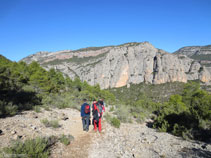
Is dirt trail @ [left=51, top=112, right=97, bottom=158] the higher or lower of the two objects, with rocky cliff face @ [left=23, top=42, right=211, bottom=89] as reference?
lower

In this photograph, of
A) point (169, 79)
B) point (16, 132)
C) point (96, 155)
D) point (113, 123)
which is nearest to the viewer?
point (96, 155)

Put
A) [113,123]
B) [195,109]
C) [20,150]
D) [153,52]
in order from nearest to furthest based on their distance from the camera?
[20,150], [195,109], [113,123], [153,52]

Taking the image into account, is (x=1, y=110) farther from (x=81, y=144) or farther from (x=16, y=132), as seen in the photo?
(x=81, y=144)

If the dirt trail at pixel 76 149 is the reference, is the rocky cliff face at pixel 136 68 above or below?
above

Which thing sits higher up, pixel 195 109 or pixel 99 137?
pixel 195 109

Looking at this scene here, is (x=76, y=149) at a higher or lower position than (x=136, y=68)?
lower

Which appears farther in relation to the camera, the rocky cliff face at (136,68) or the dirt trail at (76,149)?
the rocky cliff face at (136,68)

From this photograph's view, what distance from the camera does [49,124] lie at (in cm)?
673

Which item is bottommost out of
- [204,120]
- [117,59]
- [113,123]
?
[113,123]

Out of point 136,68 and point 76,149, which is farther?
point 136,68

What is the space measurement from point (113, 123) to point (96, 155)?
474 centimetres

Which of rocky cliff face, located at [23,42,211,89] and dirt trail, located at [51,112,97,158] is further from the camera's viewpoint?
rocky cliff face, located at [23,42,211,89]

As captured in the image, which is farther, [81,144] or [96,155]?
[81,144]

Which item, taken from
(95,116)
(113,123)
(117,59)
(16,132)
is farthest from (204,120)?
(117,59)
